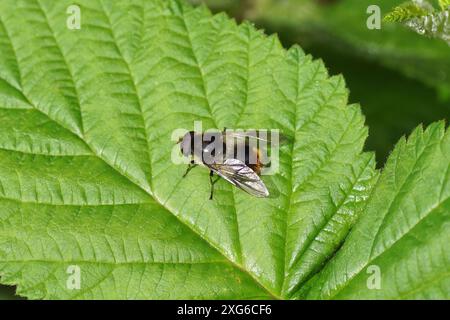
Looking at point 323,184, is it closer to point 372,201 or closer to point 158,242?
point 372,201

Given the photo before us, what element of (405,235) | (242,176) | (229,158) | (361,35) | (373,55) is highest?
(361,35)

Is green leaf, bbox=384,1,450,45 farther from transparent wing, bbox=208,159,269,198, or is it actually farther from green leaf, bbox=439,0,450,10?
transparent wing, bbox=208,159,269,198

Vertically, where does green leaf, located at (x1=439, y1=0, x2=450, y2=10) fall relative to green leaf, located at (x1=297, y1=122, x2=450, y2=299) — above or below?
above

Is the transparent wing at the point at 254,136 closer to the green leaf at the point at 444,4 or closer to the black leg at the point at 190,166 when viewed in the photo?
the black leg at the point at 190,166

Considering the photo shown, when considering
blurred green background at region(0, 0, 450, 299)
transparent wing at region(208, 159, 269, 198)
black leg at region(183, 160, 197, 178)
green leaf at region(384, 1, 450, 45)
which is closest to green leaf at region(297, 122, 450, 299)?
transparent wing at region(208, 159, 269, 198)

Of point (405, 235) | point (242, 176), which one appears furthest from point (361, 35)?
point (405, 235)

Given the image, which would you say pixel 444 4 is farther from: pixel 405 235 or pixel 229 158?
pixel 229 158

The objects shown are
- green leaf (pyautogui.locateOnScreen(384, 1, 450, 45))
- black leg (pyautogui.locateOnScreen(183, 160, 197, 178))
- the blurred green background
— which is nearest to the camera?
green leaf (pyautogui.locateOnScreen(384, 1, 450, 45))
